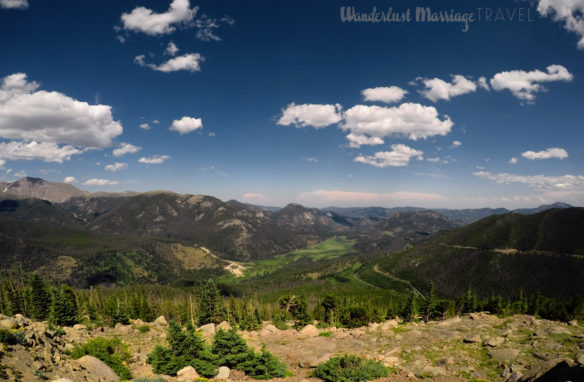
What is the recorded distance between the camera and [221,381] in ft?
98.3

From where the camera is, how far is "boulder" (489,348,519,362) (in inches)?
1302

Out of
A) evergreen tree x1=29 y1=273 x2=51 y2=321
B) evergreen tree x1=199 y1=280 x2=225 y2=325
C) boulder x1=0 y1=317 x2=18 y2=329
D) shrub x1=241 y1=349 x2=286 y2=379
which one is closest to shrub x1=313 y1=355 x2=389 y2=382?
shrub x1=241 y1=349 x2=286 y2=379

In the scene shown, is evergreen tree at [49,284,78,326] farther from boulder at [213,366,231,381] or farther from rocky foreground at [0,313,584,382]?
boulder at [213,366,231,381]

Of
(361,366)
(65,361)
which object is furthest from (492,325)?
(65,361)

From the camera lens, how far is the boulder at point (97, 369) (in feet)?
89.5

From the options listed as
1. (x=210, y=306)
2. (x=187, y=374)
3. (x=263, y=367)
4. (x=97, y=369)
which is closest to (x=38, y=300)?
(x=210, y=306)

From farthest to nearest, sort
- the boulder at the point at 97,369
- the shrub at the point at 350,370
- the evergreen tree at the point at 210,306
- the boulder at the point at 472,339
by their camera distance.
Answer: the evergreen tree at the point at 210,306 < the boulder at the point at 472,339 < the shrub at the point at 350,370 < the boulder at the point at 97,369

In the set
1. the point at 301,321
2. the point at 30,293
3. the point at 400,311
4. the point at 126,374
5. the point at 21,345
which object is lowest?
the point at 400,311

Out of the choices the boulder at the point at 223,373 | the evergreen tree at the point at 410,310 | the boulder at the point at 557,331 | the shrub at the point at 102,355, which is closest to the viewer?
the shrub at the point at 102,355

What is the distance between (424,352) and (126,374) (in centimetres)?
4026

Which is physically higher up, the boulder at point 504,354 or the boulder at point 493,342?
the boulder at point 504,354

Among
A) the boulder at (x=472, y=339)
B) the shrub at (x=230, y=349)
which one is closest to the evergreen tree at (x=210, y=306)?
the shrub at (x=230, y=349)

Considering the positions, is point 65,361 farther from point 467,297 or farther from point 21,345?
point 467,297

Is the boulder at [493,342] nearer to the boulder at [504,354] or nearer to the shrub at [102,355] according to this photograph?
the boulder at [504,354]
